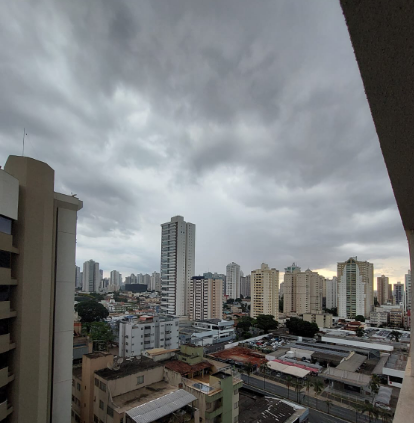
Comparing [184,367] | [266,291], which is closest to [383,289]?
[266,291]

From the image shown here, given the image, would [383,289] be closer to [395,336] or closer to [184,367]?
[395,336]

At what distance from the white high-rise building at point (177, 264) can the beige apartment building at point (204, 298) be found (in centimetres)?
89

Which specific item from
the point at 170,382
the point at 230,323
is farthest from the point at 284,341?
the point at 170,382

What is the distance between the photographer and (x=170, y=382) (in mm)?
11258

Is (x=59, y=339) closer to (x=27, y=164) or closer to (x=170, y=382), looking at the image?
(x=27, y=164)

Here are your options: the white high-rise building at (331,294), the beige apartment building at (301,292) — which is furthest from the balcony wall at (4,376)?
the white high-rise building at (331,294)

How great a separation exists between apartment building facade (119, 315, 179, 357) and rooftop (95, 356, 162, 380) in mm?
11182

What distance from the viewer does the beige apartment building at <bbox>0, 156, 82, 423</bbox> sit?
17.8 ft

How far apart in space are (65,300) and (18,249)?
5.74 ft

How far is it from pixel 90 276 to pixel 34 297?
Result: 95257mm

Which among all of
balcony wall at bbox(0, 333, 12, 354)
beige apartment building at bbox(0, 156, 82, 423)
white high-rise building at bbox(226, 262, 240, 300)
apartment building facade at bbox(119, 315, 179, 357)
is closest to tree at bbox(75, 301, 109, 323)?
apartment building facade at bbox(119, 315, 179, 357)

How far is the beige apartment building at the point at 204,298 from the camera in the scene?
40.6 meters

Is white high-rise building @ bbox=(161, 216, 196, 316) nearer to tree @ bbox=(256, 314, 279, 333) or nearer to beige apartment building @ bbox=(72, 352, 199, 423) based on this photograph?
tree @ bbox=(256, 314, 279, 333)

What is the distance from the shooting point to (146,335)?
77.9 ft
